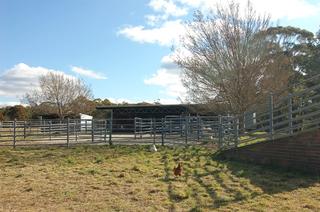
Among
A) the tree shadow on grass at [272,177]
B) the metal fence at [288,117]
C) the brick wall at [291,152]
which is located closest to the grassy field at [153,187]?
the tree shadow on grass at [272,177]

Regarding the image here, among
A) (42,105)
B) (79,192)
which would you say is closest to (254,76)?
(79,192)

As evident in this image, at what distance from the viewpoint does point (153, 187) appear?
10.0 m

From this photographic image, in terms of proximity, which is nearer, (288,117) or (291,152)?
(291,152)

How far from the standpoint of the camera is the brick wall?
11.0m

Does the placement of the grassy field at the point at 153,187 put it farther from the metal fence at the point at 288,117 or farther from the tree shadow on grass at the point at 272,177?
the metal fence at the point at 288,117

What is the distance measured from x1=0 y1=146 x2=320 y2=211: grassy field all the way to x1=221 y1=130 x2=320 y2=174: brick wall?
1.36 ft

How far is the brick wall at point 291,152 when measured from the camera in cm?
1100

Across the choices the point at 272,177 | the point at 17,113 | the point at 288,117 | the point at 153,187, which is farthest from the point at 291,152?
the point at 17,113

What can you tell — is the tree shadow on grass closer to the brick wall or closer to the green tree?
the brick wall

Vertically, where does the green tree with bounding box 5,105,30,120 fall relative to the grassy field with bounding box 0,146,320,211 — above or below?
above

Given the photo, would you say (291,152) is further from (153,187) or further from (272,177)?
(153,187)

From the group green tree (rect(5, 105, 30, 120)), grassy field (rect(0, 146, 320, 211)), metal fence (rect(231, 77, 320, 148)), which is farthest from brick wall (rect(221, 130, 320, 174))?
green tree (rect(5, 105, 30, 120))

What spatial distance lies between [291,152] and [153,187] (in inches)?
147

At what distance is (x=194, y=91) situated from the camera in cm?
2900
